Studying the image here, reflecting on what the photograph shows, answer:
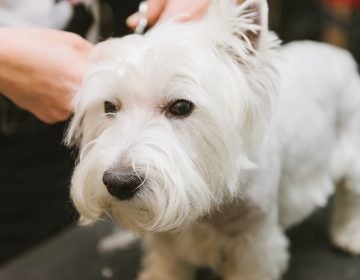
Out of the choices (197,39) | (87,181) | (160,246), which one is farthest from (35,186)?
(197,39)

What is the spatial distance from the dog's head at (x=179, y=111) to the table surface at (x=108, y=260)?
435mm

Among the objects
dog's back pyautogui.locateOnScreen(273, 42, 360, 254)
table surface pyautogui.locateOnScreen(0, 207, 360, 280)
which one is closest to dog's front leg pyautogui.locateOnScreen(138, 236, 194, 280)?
table surface pyautogui.locateOnScreen(0, 207, 360, 280)

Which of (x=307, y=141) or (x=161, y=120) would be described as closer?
(x=161, y=120)

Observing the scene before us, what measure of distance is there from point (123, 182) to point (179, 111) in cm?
16

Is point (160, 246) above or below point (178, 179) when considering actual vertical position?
below

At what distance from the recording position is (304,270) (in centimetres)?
127

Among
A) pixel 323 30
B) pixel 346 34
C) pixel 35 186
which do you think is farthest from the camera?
pixel 323 30

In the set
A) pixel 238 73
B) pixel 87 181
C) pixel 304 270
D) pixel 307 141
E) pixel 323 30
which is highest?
pixel 238 73

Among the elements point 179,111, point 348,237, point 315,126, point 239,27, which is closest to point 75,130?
point 179,111

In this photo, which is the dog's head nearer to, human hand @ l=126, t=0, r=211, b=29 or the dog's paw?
human hand @ l=126, t=0, r=211, b=29

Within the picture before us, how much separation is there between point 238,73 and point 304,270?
574 millimetres

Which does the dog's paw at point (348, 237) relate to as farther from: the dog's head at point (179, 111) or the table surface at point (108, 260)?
the dog's head at point (179, 111)

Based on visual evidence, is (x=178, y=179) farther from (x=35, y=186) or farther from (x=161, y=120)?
(x=35, y=186)

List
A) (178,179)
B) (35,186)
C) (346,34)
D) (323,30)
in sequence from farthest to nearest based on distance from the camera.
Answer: (323,30)
(346,34)
(35,186)
(178,179)
